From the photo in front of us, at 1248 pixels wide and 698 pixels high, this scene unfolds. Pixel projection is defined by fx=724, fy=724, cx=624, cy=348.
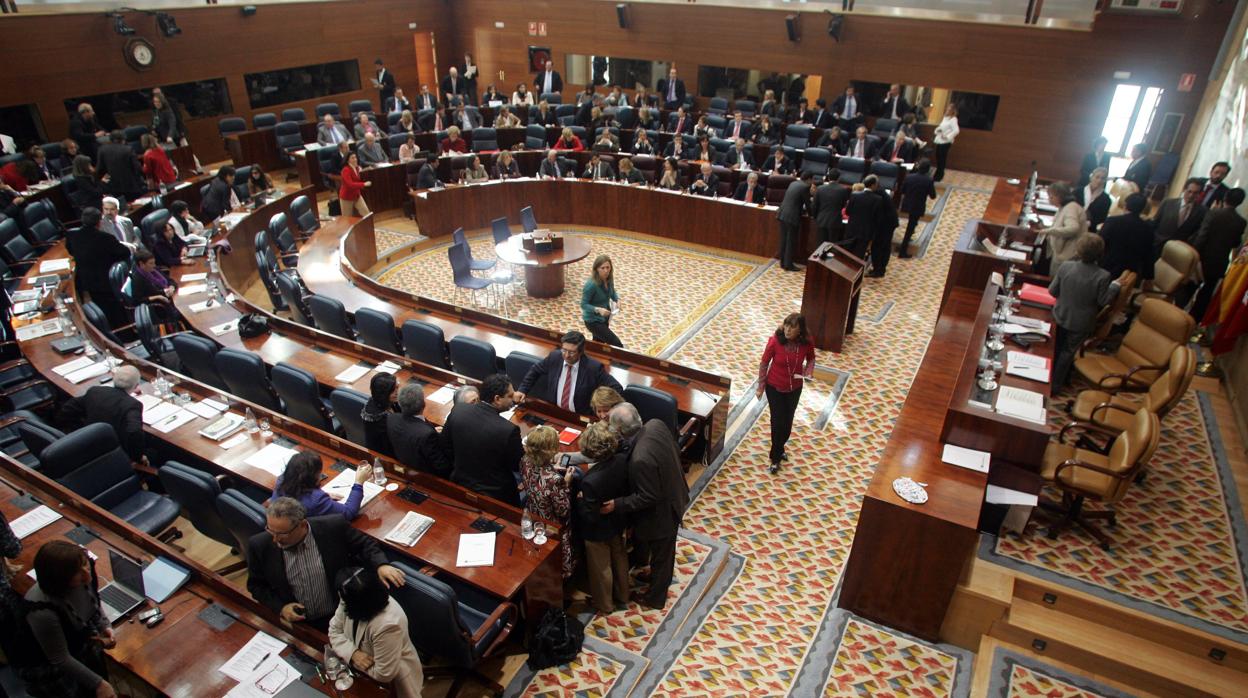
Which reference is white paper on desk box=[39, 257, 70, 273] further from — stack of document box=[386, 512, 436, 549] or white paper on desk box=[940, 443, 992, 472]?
white paper on desk box=[940, 443, 992, 472]

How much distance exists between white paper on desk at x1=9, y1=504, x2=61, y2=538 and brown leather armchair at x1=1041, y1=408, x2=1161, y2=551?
21.6 feet

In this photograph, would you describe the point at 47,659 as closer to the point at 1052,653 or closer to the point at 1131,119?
the point at 1052,653

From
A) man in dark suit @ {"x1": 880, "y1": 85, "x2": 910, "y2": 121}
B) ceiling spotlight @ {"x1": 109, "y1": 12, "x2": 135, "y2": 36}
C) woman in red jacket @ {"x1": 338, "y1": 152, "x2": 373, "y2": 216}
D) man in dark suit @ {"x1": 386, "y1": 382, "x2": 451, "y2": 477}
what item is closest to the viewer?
man in dark suit @ {"x1": 386, "y1": 382, "x2": 451, "y2": 477}

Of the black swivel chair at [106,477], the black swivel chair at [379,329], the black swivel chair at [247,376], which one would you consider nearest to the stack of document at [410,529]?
the black swivel chair at [106,477]

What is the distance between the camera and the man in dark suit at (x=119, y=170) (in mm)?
10438

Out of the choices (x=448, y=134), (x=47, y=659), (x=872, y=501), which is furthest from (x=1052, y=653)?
(x=448, y=134)

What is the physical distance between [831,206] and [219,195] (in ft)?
A: 28.0

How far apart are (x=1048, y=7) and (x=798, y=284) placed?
8.66 meters

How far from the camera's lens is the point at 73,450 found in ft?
15.6

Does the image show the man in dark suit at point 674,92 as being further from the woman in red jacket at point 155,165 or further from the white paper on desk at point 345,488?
the white paper on desk at point 345,488

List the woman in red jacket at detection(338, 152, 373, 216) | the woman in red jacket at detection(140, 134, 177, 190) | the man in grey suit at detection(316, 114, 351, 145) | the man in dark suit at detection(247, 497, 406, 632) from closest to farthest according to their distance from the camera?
the man in dark suit at detection(247, 497, 406, 632)
the woman in red jacket at detection(338, 152, 373, 216)
the woman in red jacket at detection(140, 134, 177, 190)
the man in grey suit at detection(316, 114, 351, 145)

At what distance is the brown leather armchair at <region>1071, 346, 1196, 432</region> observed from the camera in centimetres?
550

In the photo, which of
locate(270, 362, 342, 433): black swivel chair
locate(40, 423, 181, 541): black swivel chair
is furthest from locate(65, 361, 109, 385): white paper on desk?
locate(270, 362, 342, 433): black swivel chair

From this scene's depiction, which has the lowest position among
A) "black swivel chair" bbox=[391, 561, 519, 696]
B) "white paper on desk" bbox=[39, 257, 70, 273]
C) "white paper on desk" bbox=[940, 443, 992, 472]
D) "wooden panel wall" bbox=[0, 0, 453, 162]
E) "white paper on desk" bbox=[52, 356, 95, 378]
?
"black swivel chair" bbox=[391, 561, 519, 696]
